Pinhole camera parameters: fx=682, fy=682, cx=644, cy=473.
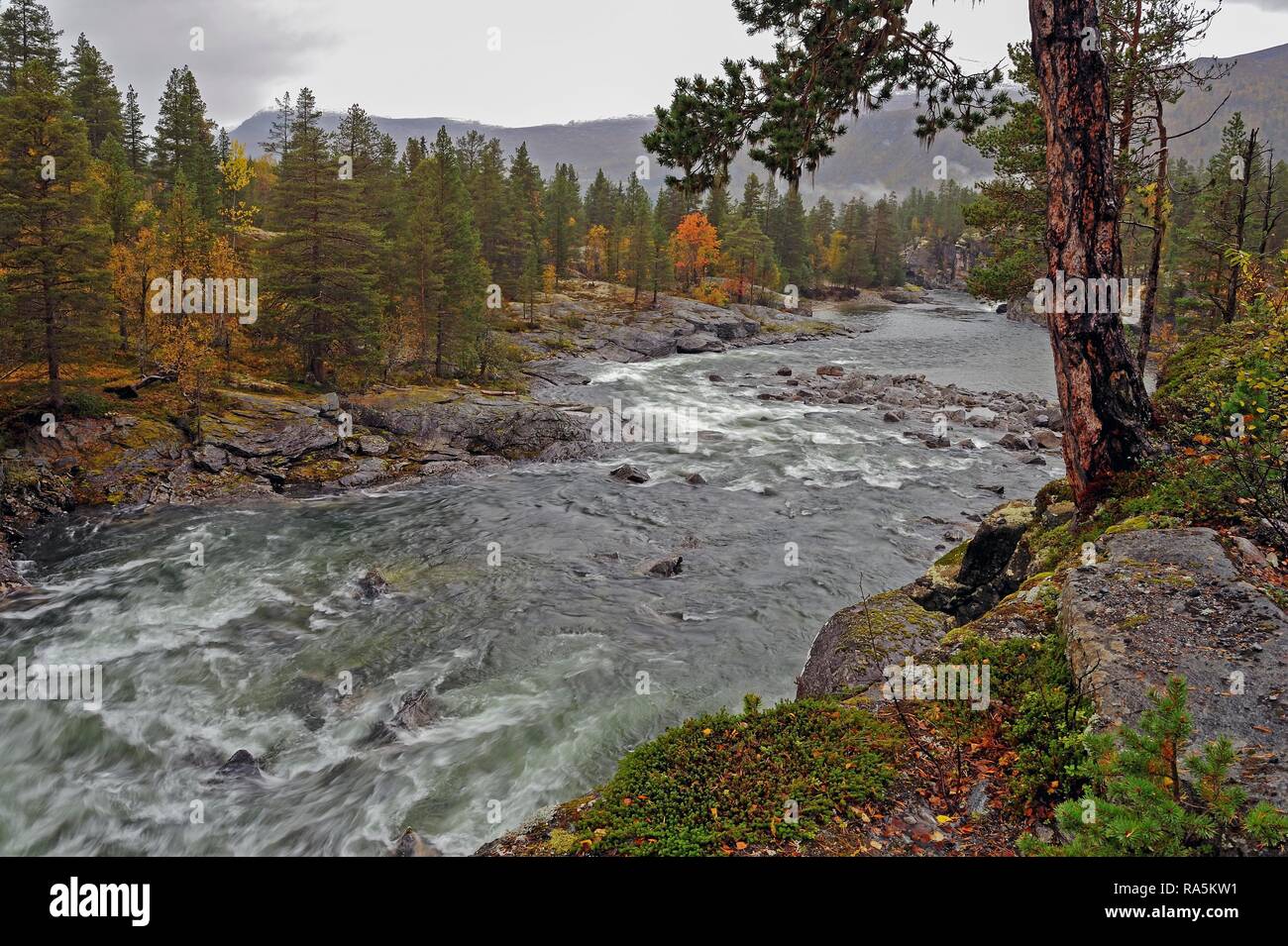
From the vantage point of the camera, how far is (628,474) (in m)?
28.9

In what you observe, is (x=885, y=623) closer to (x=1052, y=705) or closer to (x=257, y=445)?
(x=1052, y=705)

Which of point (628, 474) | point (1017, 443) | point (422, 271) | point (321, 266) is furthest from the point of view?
point (422, 271)

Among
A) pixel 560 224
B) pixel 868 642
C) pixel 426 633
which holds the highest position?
pixel 560 224

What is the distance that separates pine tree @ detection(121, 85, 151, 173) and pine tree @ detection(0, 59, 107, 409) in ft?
163

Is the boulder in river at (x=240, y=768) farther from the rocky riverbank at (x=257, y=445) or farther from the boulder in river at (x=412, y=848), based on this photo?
the rocky riverbank at (x=257, y=445)

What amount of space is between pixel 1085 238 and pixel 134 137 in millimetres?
86754

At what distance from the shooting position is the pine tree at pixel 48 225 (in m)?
24.5

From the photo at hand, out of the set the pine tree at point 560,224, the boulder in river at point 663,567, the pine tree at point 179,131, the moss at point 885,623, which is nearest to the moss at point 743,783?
the moss at point 885,623

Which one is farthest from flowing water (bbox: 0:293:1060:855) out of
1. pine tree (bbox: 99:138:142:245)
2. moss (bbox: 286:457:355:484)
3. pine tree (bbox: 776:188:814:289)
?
pine tree (bbox: 776:188:814:289)

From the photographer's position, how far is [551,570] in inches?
795

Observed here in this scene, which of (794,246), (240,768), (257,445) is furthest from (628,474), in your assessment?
(794,246)

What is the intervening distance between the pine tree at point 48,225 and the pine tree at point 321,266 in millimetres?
9626

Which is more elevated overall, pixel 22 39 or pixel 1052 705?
pixel 22 39
